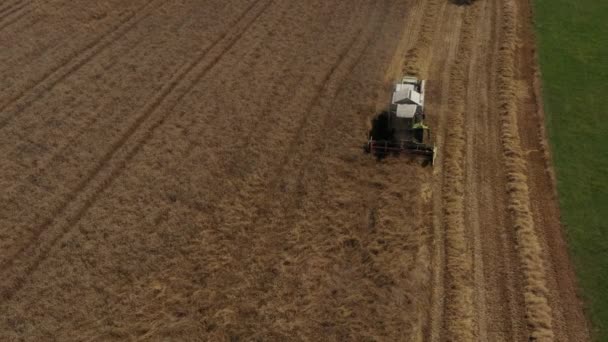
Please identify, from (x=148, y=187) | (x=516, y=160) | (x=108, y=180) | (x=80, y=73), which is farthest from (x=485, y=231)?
(x=80, y=73)

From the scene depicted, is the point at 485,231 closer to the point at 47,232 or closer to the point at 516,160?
the point at 516,160

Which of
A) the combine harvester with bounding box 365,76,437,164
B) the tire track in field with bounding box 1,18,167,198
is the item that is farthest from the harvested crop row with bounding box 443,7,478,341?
the tire track in field with bounding box 1,18,167,198

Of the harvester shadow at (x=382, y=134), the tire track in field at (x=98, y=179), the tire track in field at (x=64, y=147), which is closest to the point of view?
the tire track in field at (x=98, y=179)

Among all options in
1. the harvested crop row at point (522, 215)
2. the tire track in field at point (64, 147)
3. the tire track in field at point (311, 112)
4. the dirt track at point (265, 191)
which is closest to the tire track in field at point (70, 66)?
the dirt track at point (265, 191)

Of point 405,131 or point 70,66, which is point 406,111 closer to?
point 405,131

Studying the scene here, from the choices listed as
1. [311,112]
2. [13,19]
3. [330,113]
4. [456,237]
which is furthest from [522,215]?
[13,19]

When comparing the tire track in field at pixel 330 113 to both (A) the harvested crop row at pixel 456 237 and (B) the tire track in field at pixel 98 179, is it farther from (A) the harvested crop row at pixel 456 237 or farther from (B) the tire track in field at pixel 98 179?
(B) the tire track in field at pixel 98 179
